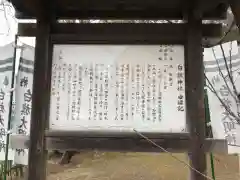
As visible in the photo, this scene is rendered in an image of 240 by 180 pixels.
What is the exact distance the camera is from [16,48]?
4.26m

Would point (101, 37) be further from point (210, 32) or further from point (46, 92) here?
point (210, 32)

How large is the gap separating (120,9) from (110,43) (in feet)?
0.97

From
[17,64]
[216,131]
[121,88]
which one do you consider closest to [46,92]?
[121,88]

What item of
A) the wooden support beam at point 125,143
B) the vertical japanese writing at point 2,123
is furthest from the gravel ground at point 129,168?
the wooden support beam at point 125,143

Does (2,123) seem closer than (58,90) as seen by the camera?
No

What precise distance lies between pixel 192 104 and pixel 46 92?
3.83ft

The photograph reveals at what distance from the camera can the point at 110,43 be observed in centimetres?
274

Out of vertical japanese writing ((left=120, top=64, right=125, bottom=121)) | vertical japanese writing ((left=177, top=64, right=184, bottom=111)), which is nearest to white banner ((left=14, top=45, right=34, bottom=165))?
vertical japanese writing ((left=120, top=64, right=125, bottom=121))

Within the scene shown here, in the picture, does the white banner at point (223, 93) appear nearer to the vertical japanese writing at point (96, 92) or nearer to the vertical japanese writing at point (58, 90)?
the vertical japanese writing at point (96, 92)

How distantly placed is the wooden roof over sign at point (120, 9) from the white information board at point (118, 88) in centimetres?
27

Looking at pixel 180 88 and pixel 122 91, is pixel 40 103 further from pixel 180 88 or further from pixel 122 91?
pixel 180 88

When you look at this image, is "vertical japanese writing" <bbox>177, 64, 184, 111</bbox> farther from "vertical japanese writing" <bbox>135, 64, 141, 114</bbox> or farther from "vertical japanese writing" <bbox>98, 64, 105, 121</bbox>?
"vertical japanese writing" <bbox>98, 64, 105, 121</bbox>

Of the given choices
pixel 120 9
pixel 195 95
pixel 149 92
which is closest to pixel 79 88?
pixel 149 92

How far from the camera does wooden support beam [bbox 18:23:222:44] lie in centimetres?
271
